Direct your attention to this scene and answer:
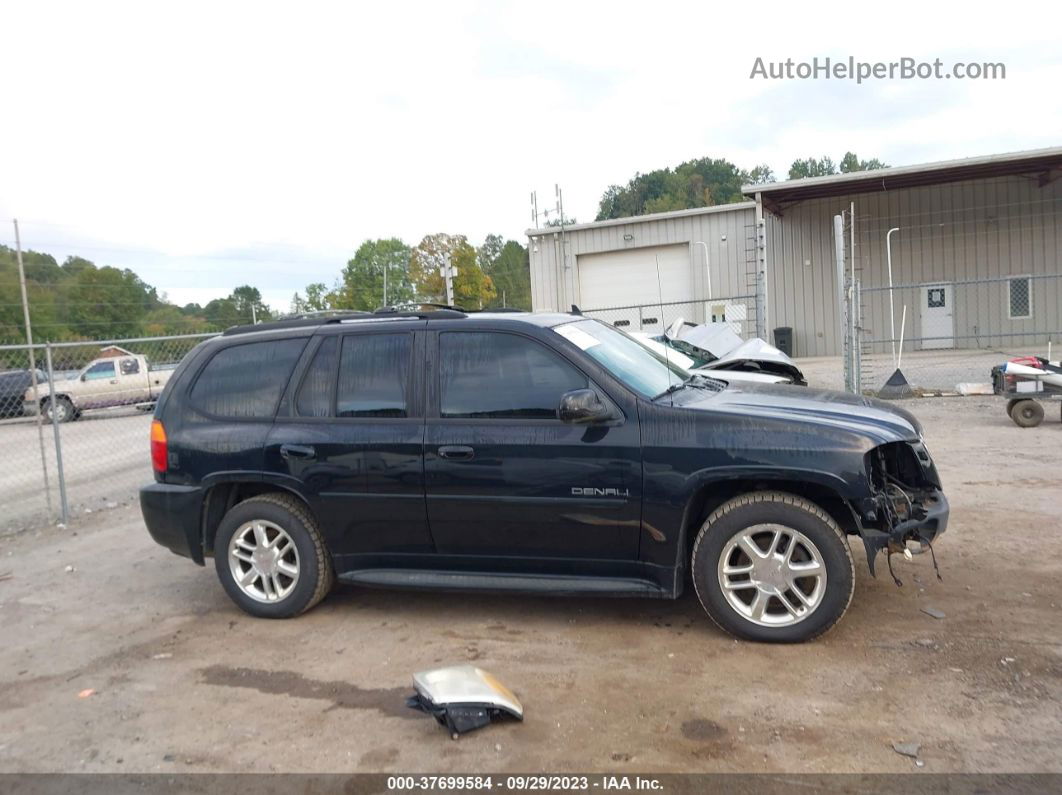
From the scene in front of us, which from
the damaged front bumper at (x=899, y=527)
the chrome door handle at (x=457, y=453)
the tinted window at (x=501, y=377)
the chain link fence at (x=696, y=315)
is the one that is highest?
the chain link fence at (x=696, y=315)

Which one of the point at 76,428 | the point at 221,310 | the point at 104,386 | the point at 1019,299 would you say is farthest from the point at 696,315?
the point at 221,310

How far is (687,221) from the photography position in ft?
87.4

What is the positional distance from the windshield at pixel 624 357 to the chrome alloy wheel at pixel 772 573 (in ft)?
3.04

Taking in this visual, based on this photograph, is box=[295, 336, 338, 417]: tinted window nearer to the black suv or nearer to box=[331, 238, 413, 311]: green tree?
the black suv

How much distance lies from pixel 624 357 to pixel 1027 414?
24.9ft

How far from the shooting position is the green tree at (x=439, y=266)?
43125 mm

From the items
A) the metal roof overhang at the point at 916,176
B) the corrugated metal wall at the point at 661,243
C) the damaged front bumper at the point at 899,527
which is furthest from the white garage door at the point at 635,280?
the damaged front bumper at the point at 899,527

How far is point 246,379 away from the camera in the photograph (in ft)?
16.7

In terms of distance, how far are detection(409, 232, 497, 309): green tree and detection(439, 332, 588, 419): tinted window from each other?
37.3 meters

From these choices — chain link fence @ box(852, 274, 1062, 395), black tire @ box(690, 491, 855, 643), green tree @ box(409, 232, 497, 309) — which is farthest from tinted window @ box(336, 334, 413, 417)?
green tree @ box(409, 232, 497, 309)

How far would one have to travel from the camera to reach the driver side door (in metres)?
4.28

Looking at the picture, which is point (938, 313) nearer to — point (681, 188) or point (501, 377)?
point (501, 377)

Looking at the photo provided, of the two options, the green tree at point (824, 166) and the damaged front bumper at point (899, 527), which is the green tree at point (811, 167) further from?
the damaged front bumper at point (899, 527)

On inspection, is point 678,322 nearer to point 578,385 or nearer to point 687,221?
point 578,385
